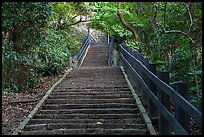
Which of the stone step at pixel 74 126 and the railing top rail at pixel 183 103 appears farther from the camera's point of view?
the stone step at pixel 74 126

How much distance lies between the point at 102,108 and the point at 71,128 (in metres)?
1.33

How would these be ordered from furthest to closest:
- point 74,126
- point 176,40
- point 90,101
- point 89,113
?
point 176,40 → point 90,101 → point 89,113 → point 74,126

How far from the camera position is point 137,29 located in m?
15.3

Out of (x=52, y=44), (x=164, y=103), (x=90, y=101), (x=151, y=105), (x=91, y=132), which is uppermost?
(x=52, y=44)

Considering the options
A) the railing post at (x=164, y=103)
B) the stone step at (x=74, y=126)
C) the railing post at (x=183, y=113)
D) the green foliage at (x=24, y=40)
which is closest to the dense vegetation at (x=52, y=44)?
the green foliage at (x=24, y=40)

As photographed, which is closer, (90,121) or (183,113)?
(183,113)

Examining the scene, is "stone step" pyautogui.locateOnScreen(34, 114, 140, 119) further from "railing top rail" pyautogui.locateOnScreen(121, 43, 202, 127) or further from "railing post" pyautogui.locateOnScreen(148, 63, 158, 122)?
"railing top rail" pyautogui.locateOnScreen(121, 43, 202, 127)

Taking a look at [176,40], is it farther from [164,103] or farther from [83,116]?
[164,103]

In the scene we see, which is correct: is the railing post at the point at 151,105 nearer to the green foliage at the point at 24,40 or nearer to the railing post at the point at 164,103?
the railing post at the point at 164,103

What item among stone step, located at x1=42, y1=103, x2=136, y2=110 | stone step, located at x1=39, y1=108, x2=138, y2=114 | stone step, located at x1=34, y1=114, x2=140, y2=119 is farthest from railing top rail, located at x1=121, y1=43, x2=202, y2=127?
stone step, located at x1=42, y1=103, x2=136, y2=110

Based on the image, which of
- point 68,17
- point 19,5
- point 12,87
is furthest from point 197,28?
point 68,17

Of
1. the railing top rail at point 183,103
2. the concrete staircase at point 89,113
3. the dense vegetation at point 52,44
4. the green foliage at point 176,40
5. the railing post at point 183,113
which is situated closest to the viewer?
the railing top rail at point 183,103

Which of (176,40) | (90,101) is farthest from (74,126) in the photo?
(176,40)

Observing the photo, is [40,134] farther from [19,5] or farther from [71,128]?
[19,5]
